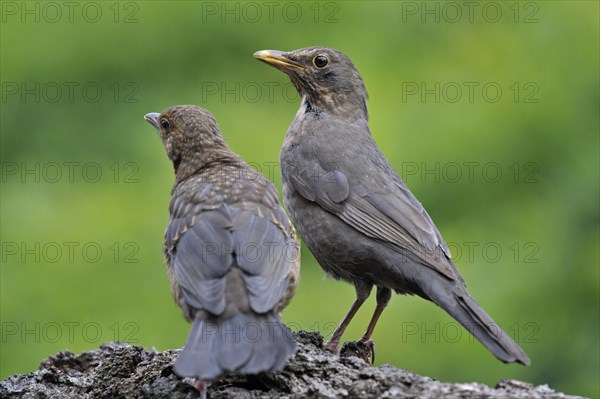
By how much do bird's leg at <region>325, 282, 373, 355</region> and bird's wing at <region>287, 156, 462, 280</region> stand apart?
381 millimetres

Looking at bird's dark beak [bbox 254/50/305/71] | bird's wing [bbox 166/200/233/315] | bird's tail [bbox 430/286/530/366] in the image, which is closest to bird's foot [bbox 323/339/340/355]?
bird's tail [bbox 430/286/530/366]

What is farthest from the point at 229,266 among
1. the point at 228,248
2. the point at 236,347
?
the point at 236,347

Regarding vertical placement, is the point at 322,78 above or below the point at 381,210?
above

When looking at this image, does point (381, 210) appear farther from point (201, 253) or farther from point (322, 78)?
point (201, 253)

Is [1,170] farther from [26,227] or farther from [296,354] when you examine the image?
[296,354]

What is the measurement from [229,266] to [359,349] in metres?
1.42

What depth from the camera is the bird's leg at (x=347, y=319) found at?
6.25 metres

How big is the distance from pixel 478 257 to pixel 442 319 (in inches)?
27.5

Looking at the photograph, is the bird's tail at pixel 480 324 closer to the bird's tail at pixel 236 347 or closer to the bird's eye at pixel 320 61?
the bird's tail at pixel 236 347

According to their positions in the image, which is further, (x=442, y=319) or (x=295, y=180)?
(x=442, y=319)

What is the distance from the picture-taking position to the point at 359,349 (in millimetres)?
6348

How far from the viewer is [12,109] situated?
401 inches

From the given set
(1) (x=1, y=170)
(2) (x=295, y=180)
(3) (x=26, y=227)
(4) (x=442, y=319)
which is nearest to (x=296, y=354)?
(2) (x=295, y=180)

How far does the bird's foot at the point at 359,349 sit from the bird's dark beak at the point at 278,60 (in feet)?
6.80
